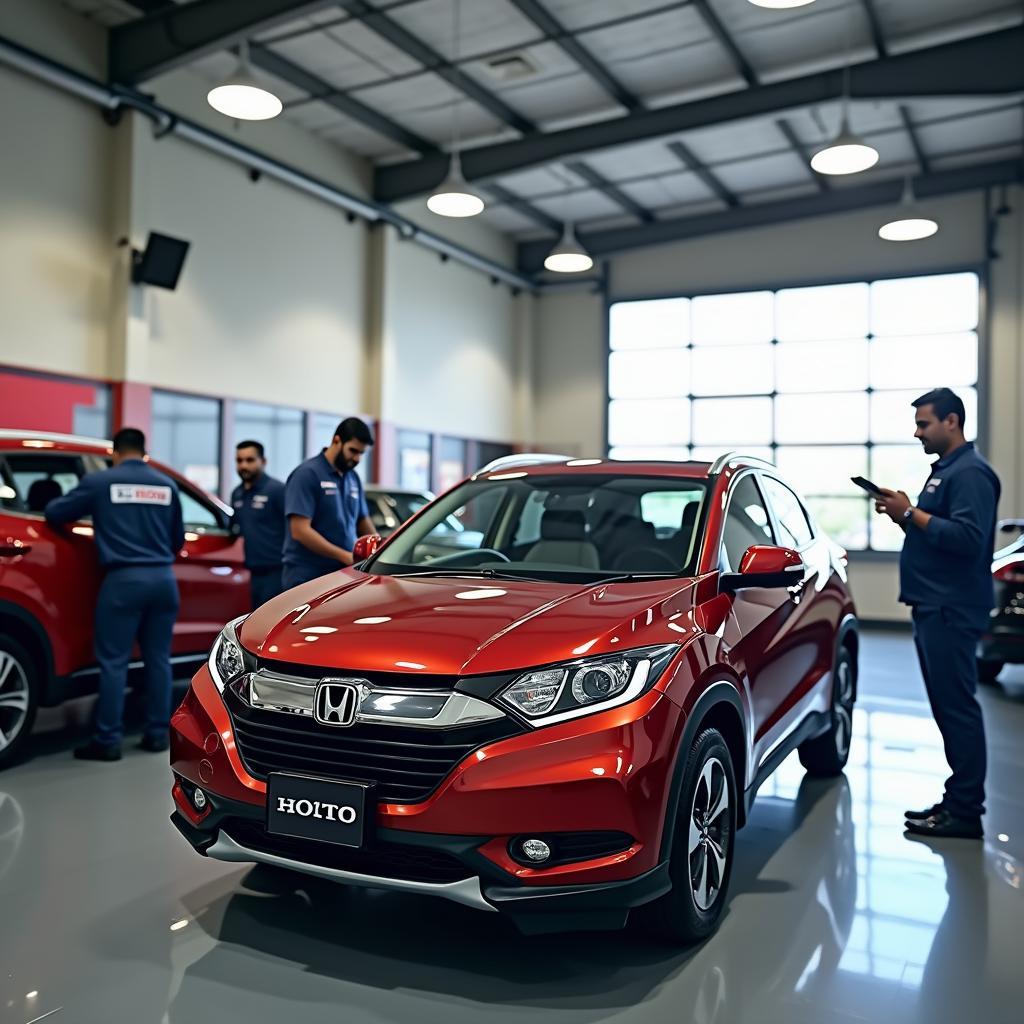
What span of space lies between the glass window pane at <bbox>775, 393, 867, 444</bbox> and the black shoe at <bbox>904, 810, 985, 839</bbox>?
10.2 m

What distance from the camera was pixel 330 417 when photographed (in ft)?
37.1

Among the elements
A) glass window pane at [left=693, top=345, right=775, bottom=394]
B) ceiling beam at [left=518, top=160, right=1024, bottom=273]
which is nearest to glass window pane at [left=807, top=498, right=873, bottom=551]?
glass window pane at [left=693, top=345, right=775, bottom=394]

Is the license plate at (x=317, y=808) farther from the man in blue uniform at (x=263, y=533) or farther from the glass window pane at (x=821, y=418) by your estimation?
the glass window pane at (x=821, y=418)

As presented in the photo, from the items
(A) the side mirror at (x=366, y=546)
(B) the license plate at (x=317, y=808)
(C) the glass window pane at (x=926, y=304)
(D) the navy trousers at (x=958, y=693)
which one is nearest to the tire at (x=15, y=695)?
(A) the side mirror at (x=366, y=546)

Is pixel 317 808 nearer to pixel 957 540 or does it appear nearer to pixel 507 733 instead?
pixel 507 733

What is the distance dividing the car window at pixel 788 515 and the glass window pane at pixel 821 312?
389 inches

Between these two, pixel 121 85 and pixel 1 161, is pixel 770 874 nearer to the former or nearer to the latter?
pixel 1 161

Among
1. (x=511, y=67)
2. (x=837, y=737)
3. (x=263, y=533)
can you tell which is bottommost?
(x=837, y=737)

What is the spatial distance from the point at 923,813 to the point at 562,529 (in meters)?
1.88

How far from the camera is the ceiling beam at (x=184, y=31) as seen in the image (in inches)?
290

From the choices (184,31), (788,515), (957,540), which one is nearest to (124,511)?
(788,515)

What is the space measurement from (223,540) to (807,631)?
11.3 ft

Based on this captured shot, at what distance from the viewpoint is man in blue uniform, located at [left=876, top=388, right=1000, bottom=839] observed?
3.79 metres

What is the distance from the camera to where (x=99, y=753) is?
15.8 ft
